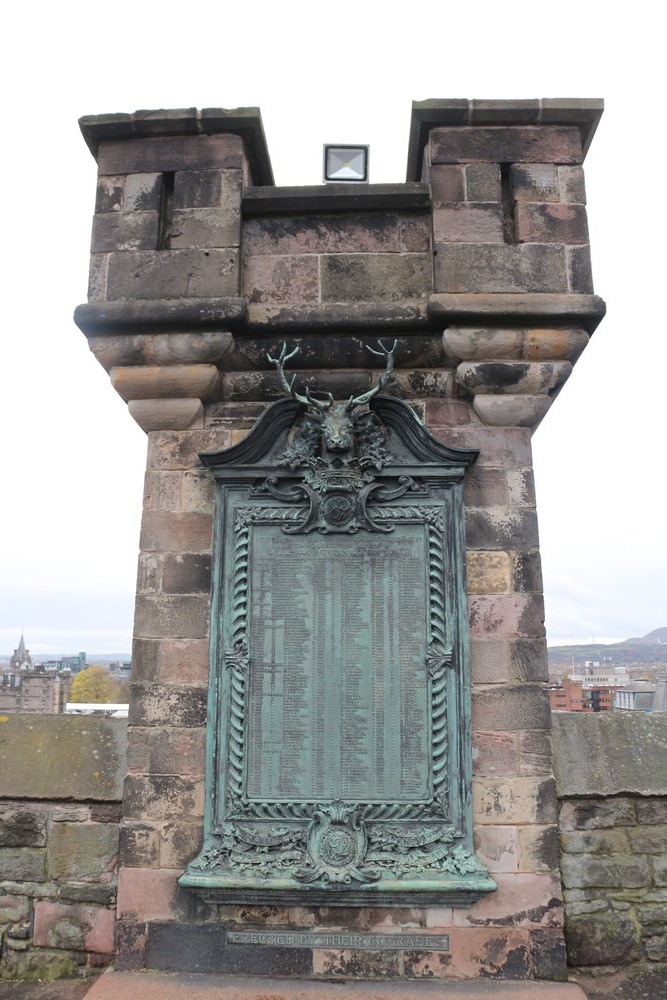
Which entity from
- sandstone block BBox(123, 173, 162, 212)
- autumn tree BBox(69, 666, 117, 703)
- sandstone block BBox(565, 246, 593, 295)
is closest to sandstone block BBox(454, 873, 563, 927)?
sandstone block BBox(565, 246, 593, 295)

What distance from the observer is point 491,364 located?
419 cm

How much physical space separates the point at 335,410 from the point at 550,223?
176 cm

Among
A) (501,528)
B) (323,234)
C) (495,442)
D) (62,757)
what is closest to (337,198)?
(323,234)

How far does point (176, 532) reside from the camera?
4250 millimetres

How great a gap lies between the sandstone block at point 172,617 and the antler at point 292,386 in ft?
4.14

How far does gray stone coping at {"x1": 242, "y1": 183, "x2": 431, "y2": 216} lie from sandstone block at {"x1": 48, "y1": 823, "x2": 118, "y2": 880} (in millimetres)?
3789

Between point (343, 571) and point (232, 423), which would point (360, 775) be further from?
point (232, 423)

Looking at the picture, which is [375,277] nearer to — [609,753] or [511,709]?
[511,709]

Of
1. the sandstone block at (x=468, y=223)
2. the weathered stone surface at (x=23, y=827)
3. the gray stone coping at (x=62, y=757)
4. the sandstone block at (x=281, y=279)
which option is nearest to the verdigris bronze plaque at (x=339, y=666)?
the sandstone block at (x=281, y=279)

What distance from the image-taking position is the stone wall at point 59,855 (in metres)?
4.01

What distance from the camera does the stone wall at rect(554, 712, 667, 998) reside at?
3.88 metres

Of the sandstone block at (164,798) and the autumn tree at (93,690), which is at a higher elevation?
the autumn tree at (93,690)

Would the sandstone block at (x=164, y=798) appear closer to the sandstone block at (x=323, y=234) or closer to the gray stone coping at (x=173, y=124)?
the sandstone block at (x=323, y=234)

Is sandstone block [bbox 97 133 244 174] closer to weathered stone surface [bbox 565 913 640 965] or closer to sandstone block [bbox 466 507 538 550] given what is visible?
sandstone block [bbox 466 507 538 550]
